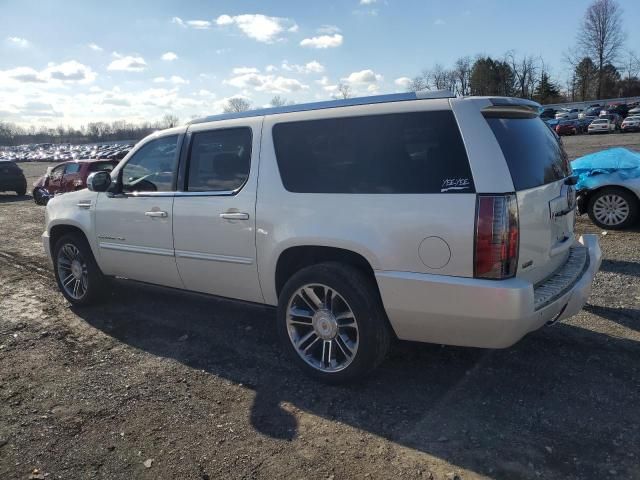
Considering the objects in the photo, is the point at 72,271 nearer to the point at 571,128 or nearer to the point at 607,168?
the point at 607,168

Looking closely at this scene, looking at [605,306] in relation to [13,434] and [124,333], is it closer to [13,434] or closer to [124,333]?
[124,333]

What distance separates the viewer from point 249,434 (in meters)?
3.19

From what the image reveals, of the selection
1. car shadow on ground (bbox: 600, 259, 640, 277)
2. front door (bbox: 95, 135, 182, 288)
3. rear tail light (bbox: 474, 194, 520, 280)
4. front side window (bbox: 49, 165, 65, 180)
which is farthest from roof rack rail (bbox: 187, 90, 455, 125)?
front side window (bbox: 49, 165, 65, 180)

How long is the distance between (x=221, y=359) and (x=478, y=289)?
7.37 feet

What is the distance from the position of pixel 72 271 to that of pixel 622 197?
25.3 ft

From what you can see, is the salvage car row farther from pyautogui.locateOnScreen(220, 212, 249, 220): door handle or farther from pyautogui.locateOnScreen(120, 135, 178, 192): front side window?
pyautogui.locateOnScreen(220, 212, 249, 220): door handle

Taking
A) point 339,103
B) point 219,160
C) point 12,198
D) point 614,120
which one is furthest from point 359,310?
point 614,120

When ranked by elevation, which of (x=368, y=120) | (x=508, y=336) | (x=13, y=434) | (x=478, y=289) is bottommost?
(x=13, y=434)

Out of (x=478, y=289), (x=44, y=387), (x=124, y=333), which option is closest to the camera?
(x=478, y=289)

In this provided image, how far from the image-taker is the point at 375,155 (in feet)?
11.2

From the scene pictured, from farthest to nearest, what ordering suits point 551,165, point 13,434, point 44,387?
point 44,387 → point 551,165 → point 13,434

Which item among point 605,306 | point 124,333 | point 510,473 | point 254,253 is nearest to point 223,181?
point 254,253

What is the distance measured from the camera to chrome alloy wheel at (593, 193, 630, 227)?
26.2 feet

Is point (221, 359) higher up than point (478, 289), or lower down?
lower down
